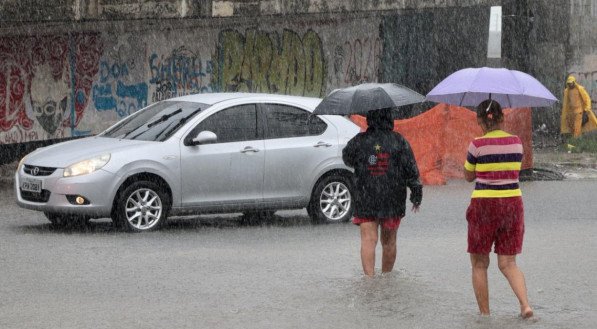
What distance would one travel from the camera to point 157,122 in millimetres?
14203

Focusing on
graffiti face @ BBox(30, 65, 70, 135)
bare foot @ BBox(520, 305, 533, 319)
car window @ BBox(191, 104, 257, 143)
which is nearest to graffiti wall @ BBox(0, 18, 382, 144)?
graffiti face @ BBox(30, 65, 70, 135)

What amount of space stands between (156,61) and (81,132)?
2.23 metres

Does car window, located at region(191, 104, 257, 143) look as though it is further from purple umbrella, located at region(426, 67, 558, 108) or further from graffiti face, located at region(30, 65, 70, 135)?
graffiti face, located at region(30, 65, 70, 135)

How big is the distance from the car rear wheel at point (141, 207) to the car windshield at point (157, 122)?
2.06 feet

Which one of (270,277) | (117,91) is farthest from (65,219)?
(117,91)

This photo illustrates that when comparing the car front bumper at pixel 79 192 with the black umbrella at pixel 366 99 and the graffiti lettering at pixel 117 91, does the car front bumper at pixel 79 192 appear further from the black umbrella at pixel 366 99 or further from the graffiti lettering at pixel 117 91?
the graffiti lettering at pixel 117 91

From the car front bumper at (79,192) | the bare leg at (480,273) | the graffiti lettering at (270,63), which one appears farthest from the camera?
the graffiti lettering at (270,63)

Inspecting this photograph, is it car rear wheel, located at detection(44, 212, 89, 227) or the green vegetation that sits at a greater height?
car rear wheel, located at detection(44, 212, 89, 227)

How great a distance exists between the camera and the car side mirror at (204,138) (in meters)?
13.7

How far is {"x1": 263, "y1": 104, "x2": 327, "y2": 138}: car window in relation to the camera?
14445 mm

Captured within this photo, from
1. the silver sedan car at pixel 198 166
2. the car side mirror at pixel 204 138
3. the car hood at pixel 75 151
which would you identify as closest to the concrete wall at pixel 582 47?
the silver sedan car at pixel 198 166

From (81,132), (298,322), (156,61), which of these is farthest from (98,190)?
(156,61)

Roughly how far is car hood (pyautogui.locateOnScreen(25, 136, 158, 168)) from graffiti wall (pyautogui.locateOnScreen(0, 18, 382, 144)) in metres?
6.79

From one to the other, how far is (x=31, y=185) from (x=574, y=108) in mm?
16646
